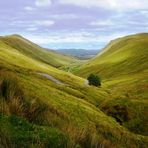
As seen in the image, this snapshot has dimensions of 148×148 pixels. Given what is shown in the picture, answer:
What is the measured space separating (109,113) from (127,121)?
430 cm

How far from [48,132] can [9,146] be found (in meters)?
2.64

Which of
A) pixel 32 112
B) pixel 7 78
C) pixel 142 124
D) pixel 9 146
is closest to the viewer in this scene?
pixel 9 146

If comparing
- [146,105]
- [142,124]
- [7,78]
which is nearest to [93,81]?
[146,105]

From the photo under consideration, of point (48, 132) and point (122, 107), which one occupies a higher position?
point (48, 132)

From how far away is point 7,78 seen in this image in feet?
55.1

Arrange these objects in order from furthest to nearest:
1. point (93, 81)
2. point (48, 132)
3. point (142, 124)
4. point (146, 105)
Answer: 1. point (93, 81)
2. point (146, 105)
3. point (142, 124)
4. point (48, 132)

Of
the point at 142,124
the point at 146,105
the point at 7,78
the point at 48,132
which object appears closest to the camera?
the point at 48,132

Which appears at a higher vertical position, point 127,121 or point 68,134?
point 68,134

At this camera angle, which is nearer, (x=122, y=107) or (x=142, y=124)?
(x=142, y=124)

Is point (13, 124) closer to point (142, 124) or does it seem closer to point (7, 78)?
point (7, 78)

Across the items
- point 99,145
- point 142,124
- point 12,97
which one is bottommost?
point 142,124

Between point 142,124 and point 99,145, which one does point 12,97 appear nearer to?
point 99,145

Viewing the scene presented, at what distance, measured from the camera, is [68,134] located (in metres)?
12.1

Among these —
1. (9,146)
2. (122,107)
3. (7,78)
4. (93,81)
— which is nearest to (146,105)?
(122,107)
